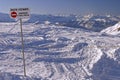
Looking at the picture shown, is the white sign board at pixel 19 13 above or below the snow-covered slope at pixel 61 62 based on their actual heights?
above

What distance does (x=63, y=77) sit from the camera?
10.7 m

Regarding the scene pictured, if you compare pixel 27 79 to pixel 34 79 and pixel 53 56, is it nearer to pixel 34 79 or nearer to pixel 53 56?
pixel 34 79

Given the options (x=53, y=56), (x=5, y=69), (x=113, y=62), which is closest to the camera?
(x=5, y=69)

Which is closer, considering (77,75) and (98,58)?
(77,75)

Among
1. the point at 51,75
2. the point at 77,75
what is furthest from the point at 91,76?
the point at 51,75

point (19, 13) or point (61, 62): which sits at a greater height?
point (19, 13)

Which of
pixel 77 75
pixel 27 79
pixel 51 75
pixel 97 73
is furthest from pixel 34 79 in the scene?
pixel 97 73

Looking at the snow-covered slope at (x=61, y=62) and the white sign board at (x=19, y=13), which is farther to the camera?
the snow-covered slope at (x=61, y=62)

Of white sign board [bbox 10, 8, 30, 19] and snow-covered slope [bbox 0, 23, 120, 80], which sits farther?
snow-covered slope [bbox 0, 23, 120, 80]

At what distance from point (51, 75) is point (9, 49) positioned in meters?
7.39

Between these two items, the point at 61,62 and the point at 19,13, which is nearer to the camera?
the point at 19,13

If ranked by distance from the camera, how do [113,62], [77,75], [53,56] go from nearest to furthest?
1. [77,75]
2. [113,62]
3. [53,56]

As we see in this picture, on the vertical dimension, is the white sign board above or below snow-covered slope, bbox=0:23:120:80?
above

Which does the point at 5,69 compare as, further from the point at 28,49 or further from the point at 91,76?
the point at 28,49
